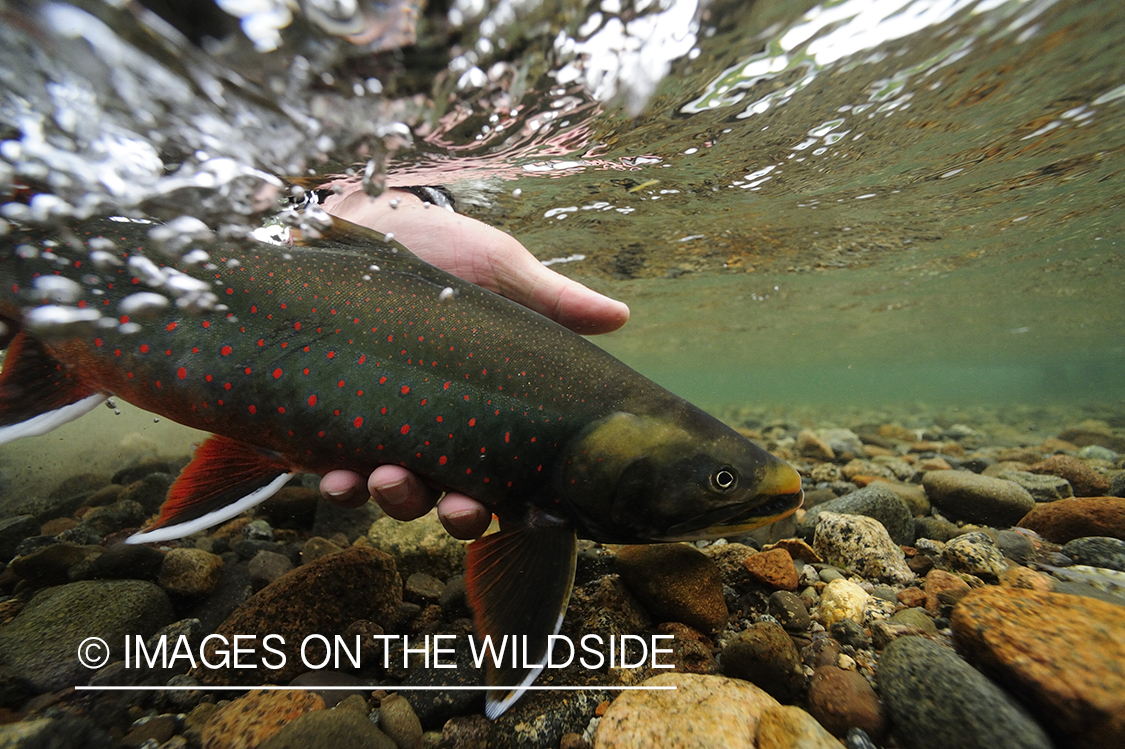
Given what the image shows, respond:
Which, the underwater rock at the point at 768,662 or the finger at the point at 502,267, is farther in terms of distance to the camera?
the finger at the point at 502,267

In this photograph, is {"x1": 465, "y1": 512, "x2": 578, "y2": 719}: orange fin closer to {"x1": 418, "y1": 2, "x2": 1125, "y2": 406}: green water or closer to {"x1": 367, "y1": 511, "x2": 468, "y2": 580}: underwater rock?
{"x1": 367, "y1": 511, "x2": 468, "y2": 580}: underwater rock

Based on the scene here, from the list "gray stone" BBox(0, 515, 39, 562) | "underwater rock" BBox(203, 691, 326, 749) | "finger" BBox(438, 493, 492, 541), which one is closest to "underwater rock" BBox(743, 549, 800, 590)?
"finger" BBox(438, 493, 492, 541)

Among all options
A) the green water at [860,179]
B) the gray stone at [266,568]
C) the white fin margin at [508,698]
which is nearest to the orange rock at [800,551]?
the white fin margin at [508,698]

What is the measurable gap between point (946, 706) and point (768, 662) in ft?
1.99

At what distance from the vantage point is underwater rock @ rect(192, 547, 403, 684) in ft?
7.68

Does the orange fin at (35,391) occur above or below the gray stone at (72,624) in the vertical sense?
above

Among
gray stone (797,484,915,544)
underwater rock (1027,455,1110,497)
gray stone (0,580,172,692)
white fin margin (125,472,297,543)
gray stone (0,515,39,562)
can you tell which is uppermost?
underwater rock (1027,455,1110,497)

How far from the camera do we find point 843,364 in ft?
173

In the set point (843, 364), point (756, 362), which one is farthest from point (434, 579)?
point (843, 364)

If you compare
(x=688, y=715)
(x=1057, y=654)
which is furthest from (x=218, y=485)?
(x=1057, y=654)

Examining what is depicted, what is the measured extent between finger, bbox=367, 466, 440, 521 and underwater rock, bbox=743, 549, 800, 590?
1.99 m

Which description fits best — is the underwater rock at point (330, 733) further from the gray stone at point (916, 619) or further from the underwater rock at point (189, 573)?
the gray stone at point (916, 619)

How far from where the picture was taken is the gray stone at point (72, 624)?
2227 mm

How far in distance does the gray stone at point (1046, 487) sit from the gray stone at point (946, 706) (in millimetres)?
3767
